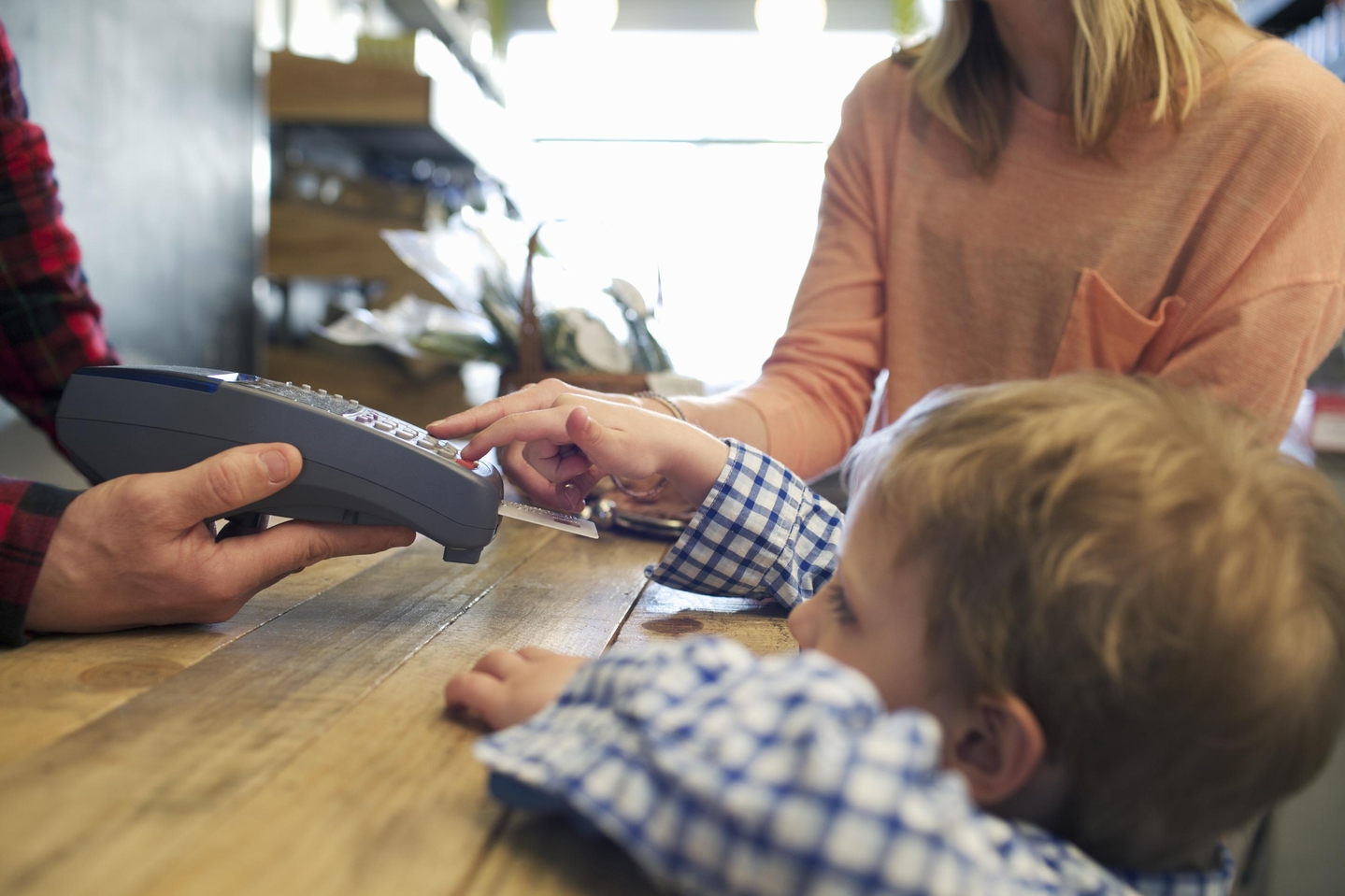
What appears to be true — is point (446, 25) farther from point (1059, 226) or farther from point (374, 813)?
point (374, 813)

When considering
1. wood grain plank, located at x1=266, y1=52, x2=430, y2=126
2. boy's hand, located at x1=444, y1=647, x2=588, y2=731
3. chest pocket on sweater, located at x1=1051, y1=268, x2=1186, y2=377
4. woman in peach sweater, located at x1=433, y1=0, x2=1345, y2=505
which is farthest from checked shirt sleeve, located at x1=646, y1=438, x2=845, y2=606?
wood grain plank, located at x1=266, y1=52, x2=430, y2=126

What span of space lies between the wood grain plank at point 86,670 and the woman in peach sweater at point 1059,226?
0.19 m

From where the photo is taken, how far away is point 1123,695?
0.37 meters

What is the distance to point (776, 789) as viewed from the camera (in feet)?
1.07

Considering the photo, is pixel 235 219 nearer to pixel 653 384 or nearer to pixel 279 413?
pixel 653 384

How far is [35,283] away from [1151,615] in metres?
0.99

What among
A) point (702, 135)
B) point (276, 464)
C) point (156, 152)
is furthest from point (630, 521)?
point (702, 135)

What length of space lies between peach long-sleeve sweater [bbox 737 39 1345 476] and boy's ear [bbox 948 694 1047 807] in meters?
0.53

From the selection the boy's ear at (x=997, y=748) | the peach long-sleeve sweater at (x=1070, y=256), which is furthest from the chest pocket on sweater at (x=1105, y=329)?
the boy's ear at (x=997, y=748)

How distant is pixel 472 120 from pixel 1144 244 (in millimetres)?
2536

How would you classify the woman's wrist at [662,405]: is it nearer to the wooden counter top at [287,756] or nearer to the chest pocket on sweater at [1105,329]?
the wooden counter top at [287,756]

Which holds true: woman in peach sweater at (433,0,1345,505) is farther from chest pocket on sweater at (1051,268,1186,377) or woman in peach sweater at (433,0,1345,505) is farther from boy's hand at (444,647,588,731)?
boy's hand at (444,647,588,731)

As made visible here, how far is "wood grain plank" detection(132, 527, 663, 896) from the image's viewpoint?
331 mm

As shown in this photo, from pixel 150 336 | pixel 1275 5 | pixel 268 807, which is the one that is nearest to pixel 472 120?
pixel 150 336
